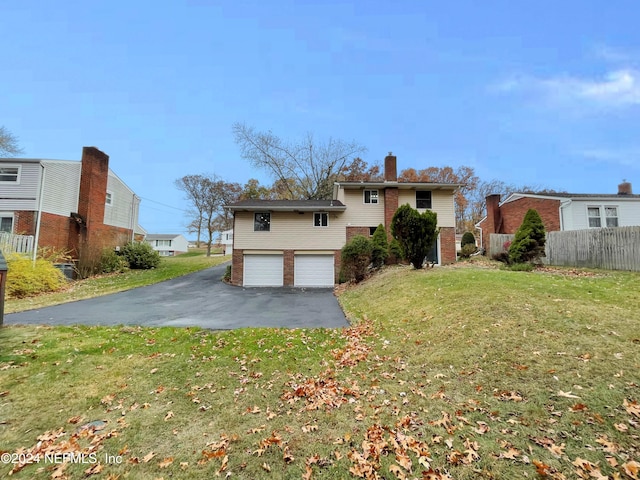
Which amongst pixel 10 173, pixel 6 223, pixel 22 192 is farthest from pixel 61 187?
pixel 6 223

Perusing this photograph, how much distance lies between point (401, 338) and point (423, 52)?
746 inches

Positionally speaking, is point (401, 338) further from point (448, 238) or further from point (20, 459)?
point (448, 238)

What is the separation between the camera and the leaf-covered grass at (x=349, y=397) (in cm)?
290

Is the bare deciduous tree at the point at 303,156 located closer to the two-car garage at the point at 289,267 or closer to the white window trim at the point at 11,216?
the two-car garage at the point at 289,267

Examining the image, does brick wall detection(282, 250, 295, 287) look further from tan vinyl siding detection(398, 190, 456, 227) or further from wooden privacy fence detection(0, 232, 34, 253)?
wooden privacy fence detection(0, 232, 34, 253)

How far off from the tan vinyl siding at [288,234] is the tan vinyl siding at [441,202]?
496 cm

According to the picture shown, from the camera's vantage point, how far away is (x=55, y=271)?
564 inches

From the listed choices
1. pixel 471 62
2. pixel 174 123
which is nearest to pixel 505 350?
pixel 471 62

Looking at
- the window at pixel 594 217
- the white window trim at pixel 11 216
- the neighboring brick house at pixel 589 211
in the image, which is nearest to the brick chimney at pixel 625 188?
the neighboring brick house at pixel 589 211

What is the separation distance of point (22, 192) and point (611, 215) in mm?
35954

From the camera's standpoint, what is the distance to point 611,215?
60.8 ft

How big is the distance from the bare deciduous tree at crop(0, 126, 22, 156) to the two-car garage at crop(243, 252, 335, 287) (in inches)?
1137

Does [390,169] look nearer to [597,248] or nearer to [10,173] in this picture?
[597,248]

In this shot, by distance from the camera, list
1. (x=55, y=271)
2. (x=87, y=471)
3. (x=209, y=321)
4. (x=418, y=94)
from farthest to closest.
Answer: (x=418, y=94), (x=55, y=271), (x=209, y=321), (x=87, y=471)
